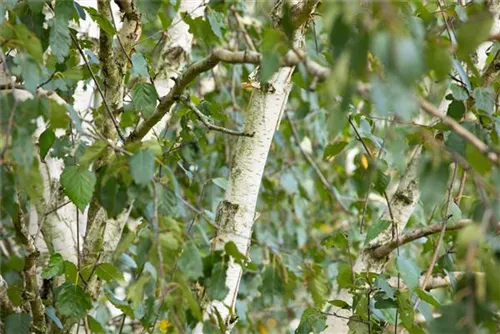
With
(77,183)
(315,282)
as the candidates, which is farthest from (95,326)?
(315,282)

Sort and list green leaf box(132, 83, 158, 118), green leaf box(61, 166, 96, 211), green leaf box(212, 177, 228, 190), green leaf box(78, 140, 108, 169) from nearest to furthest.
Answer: green leaf box(78, 140, 108, 169) → green leaf box(61, 166, 96, 211) → green leaf box(132, 83, 158, 118) → green leaf box(212, 177, 228, 190)

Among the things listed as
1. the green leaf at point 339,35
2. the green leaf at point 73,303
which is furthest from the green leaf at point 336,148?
the green leaf at point 339,35

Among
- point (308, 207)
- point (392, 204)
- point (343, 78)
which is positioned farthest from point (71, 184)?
point (308, 207)

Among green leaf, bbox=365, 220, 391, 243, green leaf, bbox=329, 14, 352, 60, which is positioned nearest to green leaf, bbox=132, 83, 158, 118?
green leaf, bbox=365, 220, 391, 243

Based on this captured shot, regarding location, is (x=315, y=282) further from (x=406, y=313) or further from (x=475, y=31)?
(x=475, y=31)

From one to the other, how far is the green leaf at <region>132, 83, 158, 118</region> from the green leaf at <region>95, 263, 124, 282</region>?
26 cm

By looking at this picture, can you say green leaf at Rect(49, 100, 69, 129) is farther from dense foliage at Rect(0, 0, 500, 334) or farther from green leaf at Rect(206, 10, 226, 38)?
green leaf at Rect(206, 10, 226, 38)

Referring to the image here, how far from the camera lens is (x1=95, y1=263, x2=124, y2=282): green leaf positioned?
1276 millimetres

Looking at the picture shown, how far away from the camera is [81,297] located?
48.8 inches

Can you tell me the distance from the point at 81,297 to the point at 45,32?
410mm

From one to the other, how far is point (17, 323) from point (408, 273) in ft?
2.08

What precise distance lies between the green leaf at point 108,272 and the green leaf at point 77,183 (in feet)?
0.49

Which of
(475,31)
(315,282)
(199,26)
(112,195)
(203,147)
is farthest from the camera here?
(203,147)

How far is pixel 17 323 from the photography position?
4.13 ft
